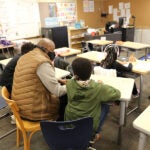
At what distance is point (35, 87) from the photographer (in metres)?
1.49

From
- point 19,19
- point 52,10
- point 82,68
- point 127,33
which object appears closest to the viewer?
point 82,68

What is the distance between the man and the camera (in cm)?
149

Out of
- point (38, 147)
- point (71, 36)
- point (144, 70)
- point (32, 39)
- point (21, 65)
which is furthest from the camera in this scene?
point (71, 36)

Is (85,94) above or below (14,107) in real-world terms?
above

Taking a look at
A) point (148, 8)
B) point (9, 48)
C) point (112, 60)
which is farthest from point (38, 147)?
point (148, 8)

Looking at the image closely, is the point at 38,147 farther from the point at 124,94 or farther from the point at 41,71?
the point at 124,94

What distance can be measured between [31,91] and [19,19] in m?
4.31

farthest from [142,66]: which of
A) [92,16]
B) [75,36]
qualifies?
[92,16]

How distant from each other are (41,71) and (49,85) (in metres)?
0.14

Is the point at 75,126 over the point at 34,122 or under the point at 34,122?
over

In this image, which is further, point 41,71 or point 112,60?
point 112,60

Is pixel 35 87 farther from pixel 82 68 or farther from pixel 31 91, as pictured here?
pixel 82 68

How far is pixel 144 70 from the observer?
2311 mm

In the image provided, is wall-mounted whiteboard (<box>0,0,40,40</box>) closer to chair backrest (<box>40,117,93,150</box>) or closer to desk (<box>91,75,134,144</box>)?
desk (<box>91,75,134,144</box>)
